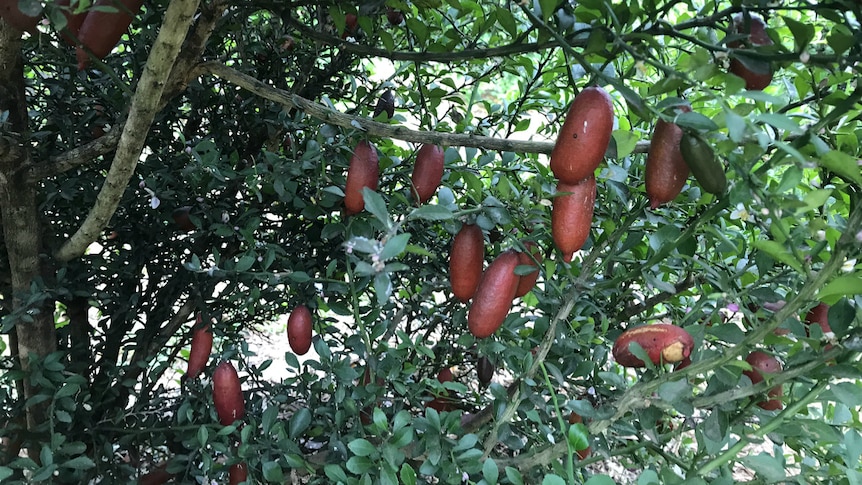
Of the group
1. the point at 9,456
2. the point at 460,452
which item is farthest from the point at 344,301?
the point at 9,456

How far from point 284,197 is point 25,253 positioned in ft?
0.96

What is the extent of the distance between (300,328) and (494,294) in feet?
0.82

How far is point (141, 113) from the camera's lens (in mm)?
526

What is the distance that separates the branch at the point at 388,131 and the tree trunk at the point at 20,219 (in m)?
0.20

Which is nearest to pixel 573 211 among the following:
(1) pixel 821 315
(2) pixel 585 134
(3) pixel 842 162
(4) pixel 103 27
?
(2) pixel 585 134

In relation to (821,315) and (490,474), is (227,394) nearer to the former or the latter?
(490,474)

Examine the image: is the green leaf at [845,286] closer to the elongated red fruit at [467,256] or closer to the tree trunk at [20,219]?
the elongated red fruit at [467,256]

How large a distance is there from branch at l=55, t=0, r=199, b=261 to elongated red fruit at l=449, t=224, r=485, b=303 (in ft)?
0.86

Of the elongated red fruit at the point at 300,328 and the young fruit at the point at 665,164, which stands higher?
the young fruit at the point at 665,164

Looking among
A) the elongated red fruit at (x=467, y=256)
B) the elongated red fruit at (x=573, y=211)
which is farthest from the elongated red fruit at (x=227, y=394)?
the elongated red fruit at (x=573, y=211)

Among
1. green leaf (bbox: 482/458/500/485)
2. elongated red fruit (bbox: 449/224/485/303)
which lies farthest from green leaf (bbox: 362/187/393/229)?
green leaf (bbox: 482/458/500/485)

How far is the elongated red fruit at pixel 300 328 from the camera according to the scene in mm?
667

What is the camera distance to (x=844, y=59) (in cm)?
35

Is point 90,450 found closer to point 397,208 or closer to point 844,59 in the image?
point 397,208
